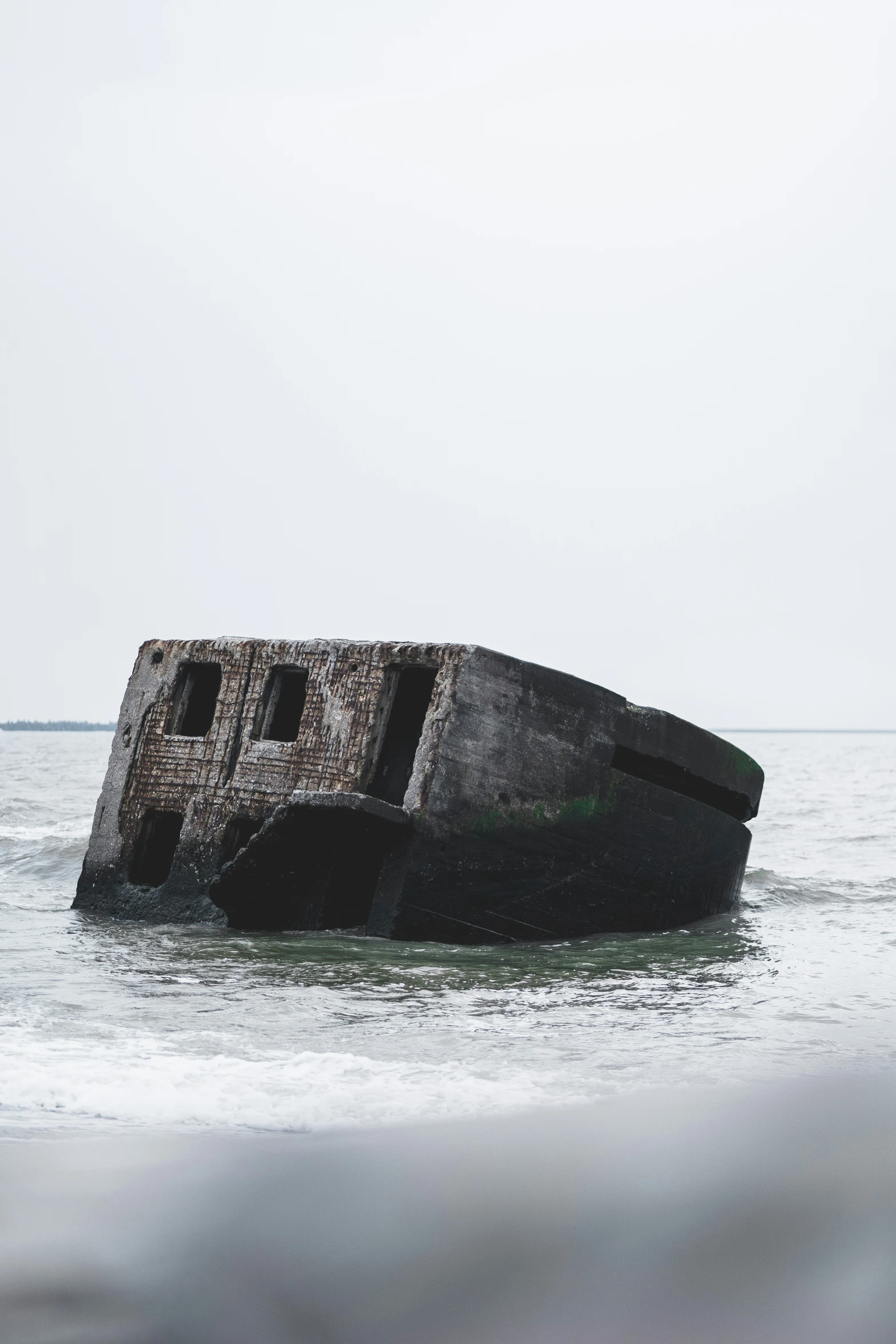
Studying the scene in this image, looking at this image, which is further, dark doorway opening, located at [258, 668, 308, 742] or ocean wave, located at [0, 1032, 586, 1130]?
dark doorway opening, located at [258, 668, 308, 742]

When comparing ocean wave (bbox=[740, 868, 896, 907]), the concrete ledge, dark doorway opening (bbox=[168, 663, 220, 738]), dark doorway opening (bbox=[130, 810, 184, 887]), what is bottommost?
dark doorway opening (bbox=[130, 810, 184, 887])

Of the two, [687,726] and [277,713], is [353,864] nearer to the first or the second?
[277,713]

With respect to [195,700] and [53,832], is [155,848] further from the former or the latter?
[53,832]

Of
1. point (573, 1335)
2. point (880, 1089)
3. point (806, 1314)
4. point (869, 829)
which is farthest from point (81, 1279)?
point (869, 829)

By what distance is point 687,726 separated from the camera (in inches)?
293

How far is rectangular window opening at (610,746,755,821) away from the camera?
285 inches

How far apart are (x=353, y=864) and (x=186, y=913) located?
43.8 inches

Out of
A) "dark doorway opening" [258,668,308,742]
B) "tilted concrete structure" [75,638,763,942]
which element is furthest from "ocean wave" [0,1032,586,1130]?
"dark doorway opening" [258,668,308,742]

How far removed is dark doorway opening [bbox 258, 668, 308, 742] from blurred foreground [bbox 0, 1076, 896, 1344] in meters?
4.08

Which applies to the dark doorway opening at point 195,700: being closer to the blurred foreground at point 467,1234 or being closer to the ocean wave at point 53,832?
the blurred foreground at point 467,1234

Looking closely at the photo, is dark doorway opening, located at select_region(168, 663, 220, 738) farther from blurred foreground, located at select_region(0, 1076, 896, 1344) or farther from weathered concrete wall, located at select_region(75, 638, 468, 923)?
blurred foreground, located at select_region(0, 1076, 896, 1344)

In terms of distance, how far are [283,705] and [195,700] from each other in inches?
30.8

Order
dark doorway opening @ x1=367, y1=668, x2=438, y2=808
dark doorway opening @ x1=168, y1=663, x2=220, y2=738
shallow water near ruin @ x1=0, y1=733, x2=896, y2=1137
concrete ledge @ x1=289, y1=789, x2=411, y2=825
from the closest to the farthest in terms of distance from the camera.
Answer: shallow water near ruin @ x1=0, y1=733, x2=896, y2=1137 → concrete ledge @ x1=289, y1=789, x2=411, y2=825 → dark doorway opening @ x1=367, y1=668, x2=438, y2=808 → dark doorway opening @ x1=168, y1=663, x2=220, y2=738

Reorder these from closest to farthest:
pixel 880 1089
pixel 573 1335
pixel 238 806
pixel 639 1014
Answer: pixel 573 1335 < pixel 880 1089 < pixel 639 1014 < pixel 238 806
